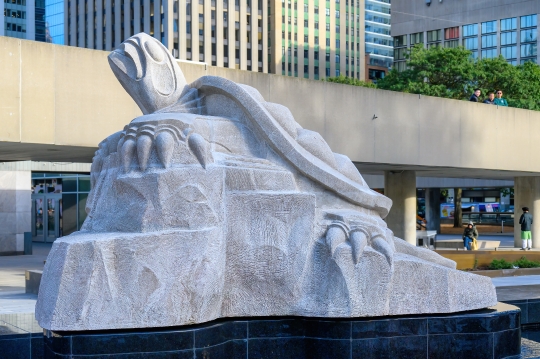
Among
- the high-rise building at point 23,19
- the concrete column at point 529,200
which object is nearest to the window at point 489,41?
the high-rise building at point 23,19

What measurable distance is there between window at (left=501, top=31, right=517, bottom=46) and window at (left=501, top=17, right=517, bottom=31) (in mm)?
453

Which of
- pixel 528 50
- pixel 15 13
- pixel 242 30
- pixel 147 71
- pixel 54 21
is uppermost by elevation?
pixel 15 13

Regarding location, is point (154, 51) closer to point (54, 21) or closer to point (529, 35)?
point (529, 35)

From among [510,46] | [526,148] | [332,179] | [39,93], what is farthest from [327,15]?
[332,179]

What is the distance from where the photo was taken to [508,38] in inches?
3194

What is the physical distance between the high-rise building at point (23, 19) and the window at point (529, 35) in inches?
2159

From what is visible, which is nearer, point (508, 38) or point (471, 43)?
point (508, 38)

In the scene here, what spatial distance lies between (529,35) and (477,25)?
5.44 m

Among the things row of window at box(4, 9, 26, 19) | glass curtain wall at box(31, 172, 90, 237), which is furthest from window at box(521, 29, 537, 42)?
glass curtain wall at box(31, 172, 90, 237)

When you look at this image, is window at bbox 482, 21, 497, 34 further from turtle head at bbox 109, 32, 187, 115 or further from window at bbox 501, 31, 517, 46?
turtle head at bbox 109, 32, 187, 115

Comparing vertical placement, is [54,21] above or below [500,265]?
above

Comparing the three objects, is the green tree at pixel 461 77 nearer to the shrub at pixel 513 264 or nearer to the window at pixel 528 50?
the shrub at pixel 513 264

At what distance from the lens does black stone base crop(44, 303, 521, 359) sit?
6.65 metres

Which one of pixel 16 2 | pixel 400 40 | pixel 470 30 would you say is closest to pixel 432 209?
pixel 470 30
